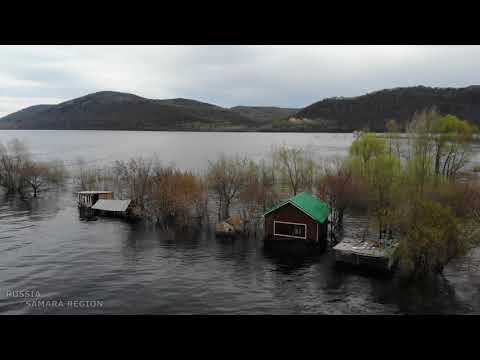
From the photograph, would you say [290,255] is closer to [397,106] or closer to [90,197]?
[90,197]

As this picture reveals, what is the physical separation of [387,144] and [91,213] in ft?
157

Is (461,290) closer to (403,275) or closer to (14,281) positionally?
(403,275)

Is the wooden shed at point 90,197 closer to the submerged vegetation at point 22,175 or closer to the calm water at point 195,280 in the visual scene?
the calm water at point 195,280

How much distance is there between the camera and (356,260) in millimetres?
30359

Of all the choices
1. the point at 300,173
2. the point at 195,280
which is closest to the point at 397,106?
the point at 300,173

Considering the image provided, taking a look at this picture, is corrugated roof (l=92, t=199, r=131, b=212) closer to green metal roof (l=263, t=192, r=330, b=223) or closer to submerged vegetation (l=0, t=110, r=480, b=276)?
submerged vegetation (l=0, t=110, r=480, b=276)

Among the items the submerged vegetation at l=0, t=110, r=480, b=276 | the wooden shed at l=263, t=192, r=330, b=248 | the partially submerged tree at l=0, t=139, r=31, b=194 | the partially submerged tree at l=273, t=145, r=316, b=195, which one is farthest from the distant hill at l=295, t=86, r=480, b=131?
the partially submerged tree at l=0, t=139, r=31, b=194

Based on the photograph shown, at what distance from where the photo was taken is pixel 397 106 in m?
146

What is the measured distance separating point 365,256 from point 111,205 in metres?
35.9

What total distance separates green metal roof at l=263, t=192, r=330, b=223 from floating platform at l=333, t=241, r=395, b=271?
4.86 m

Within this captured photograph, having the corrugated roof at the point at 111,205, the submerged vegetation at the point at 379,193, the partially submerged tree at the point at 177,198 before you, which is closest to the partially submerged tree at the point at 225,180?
the submerged vegetation at the point at 379,193

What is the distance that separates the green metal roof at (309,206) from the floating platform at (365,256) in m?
4.86

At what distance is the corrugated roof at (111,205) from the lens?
163 feet
